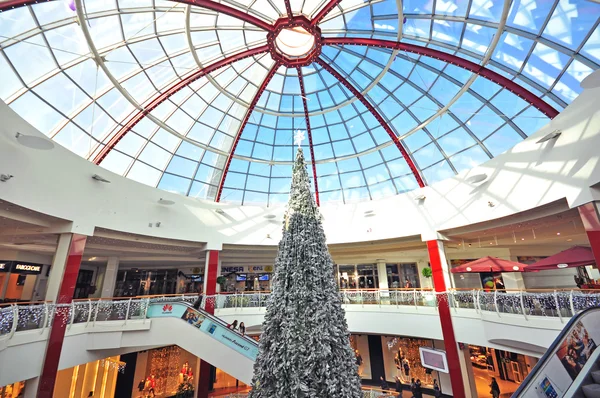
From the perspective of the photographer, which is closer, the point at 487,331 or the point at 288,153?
the point at 487,331

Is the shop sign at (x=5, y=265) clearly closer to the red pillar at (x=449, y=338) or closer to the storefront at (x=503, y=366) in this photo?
the red pillar at (x=449, y=338)

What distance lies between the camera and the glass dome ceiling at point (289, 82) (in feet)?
38.4

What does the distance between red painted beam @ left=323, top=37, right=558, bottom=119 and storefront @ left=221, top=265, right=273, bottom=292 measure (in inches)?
962

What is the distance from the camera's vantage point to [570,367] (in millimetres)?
5867

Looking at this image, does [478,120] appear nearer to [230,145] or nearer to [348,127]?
[348,127]

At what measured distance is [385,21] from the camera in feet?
45.9

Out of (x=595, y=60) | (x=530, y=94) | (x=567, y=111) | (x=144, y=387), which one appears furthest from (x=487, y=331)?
(x=144, y=387)

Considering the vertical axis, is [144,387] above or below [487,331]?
below

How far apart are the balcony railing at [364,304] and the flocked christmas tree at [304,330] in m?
1.32

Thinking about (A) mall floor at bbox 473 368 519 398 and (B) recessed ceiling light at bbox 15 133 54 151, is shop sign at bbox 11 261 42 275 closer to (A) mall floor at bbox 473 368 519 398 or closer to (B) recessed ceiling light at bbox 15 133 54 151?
(B) recessed ceiling light at bbox 15 133 54 151

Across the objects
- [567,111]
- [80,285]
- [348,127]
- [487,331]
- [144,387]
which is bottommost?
[144,387]

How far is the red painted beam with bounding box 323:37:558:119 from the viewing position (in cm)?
1309

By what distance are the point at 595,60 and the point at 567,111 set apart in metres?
1.88

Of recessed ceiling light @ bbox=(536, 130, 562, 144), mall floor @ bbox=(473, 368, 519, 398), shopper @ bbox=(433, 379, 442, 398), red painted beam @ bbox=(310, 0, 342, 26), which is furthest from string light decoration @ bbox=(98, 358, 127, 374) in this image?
recessed ceiling light @ bbox=(536, 130, 562, 144)
